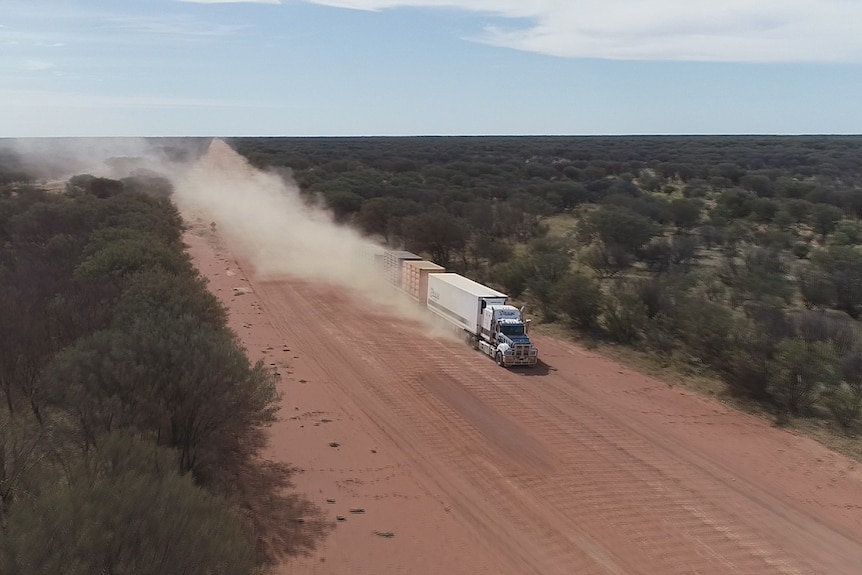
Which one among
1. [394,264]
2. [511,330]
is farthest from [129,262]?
[394,264]

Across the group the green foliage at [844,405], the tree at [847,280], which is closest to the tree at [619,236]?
the tree at [847,280]

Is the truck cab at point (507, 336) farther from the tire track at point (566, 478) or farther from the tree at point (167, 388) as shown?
the tree at point (167, 388)

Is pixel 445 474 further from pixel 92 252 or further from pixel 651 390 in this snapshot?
pixel 92 252

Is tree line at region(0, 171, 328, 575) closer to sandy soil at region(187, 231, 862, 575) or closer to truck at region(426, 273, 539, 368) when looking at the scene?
sandy soil at region(187, 231, 862, 575)

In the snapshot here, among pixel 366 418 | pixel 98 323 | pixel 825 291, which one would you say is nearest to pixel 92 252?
pixel 98 323

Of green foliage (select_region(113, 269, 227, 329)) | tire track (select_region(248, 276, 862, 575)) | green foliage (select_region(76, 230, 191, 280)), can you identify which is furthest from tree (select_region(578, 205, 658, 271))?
green foliage (select_region(113, 269, 227, 329))
